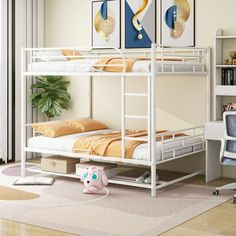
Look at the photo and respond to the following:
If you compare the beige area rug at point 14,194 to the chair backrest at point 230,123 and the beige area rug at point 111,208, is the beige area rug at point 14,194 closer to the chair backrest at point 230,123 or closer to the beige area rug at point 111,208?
the beige area rug at point 111,208

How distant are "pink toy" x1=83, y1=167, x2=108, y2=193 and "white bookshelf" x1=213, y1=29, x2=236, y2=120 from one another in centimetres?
150

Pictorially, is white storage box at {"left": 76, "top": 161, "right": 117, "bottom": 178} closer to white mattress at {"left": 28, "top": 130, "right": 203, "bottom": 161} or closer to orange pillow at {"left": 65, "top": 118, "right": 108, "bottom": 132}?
white mattress at {"left": 28, "top": 130, "right": 203, "bottom": 161}

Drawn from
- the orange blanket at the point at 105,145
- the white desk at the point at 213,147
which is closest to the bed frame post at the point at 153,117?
the orange blanket at the point at 105,145

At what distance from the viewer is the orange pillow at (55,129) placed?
6.07 meters

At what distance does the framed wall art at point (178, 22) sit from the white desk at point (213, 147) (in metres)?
1.08

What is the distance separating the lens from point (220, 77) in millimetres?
6086

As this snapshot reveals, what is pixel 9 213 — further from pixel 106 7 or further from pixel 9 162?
pixel 106 7

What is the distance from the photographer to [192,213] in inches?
185

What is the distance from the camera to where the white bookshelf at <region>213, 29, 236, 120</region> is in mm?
5914

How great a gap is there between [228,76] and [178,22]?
2.98ft

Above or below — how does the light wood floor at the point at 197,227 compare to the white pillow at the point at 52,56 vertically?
below

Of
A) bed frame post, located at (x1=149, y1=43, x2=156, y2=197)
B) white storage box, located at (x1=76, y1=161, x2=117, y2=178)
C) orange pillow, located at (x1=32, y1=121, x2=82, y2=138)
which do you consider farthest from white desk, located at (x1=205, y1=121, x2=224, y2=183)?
orange pillow, located at (x1=32, y1=121, x2=82, y2=138)

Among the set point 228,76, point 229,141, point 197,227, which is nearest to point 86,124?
point 228,76

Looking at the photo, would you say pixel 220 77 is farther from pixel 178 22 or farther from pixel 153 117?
pixel 153 117
